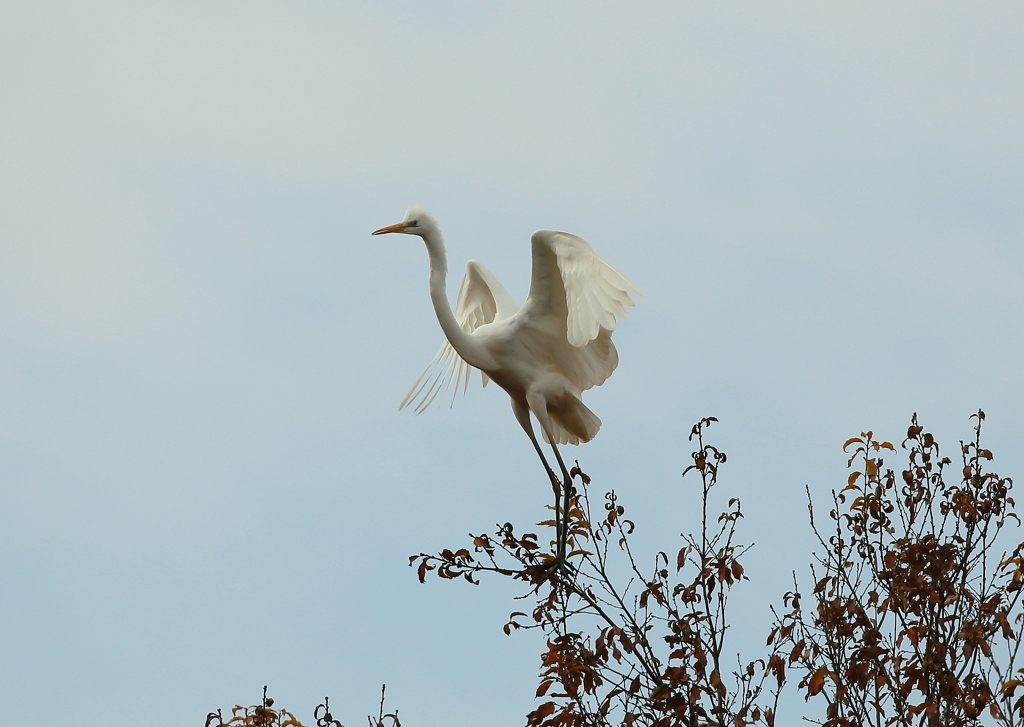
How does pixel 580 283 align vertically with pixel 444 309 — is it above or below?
below

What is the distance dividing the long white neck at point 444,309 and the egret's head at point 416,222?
27mm

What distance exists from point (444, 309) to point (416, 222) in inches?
25.7

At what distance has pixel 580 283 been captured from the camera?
7488 mm

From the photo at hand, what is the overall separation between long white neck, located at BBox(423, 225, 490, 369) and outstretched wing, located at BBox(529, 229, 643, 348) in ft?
2.09

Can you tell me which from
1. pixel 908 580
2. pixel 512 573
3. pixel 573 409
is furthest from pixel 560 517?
pixel 908 580

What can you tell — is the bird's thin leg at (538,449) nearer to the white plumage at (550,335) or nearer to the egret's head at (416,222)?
the white plumage at (550,335)

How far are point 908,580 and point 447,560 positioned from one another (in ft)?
6.94

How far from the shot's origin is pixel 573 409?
8.56 metres

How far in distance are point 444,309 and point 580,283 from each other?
46.8 inches

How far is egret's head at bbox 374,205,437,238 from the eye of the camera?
8.46 m

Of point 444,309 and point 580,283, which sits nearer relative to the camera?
point 580,283

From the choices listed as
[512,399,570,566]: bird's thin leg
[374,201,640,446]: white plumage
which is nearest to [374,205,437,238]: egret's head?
[374,201,640,446]: white plumage

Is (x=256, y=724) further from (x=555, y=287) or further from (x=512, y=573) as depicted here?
(x=555, y=287)

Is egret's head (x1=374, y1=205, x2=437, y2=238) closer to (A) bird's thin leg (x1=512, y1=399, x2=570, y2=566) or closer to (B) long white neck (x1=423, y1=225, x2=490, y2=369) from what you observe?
(B) long white neck (x1=423, y1=225, x2=490, y2=369)
